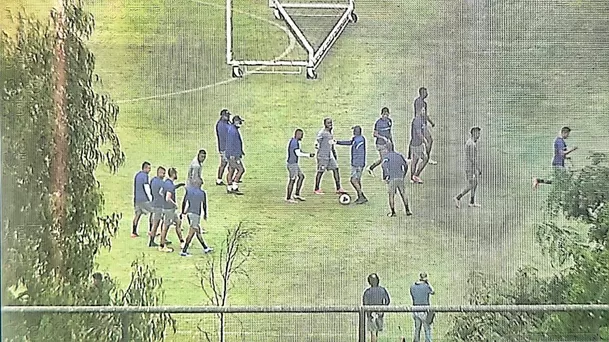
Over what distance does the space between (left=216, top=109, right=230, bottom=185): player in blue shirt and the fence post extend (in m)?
0.37

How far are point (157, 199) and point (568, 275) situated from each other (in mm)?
814

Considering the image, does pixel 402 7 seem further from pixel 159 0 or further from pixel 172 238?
pixel 172 238

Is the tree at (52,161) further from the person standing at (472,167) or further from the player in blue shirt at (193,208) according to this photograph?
the person standing at (472,167)

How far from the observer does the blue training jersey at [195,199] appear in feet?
4.47

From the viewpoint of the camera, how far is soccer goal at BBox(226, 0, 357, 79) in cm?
134

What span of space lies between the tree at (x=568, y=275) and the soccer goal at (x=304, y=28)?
521 millimetres

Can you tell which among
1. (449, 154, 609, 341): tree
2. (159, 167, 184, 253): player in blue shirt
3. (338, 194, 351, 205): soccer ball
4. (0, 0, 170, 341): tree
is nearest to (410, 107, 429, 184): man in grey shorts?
(338, 194, 351, 205): soccer ball

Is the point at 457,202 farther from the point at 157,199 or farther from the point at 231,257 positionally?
the point at 157,199

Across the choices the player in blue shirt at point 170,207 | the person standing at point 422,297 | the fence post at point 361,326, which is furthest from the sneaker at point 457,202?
the player in blue shirt at point 170,207

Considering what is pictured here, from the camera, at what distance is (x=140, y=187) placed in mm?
1357

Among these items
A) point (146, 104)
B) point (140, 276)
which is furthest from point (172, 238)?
point (146, 104)

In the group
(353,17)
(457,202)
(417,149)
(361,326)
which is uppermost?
(353,17)

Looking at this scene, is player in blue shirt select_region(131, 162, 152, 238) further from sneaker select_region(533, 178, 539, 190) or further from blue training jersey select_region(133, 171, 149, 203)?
sneaker select_region(533, 178, 539, 190)

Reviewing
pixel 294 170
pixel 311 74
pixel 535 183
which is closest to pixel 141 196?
pixel 294 170
